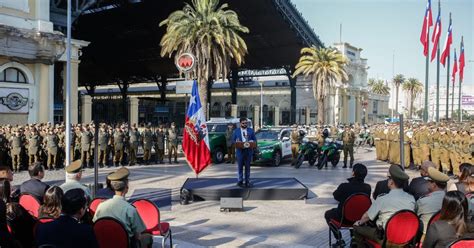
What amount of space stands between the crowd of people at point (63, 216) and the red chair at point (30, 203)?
0.61 ft

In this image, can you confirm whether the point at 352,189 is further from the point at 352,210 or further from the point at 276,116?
the point at 276,116

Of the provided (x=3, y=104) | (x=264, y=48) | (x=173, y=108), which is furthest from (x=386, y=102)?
(x=3, y=104)

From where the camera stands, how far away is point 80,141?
18578 millimetres

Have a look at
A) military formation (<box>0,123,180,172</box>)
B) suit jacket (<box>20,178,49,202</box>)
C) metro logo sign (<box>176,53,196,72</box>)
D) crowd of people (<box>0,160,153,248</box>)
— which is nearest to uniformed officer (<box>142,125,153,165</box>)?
military formation (<box>0,123,180,172</box>)

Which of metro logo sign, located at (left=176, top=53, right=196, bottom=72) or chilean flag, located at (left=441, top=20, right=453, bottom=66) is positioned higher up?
chilean flag, located at (left=441, top=20, right=453, bottom=66)

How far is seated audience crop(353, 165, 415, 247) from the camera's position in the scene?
5.86 meters

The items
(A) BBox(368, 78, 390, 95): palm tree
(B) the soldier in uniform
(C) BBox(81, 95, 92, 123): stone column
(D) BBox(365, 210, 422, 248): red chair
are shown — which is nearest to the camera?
Result: (D) BBox(365, 210, 422, 248): red chair

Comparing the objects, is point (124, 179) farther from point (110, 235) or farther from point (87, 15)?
point (87, 15)

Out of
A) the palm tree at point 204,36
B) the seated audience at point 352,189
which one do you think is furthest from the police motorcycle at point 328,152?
the palm tree at point 204,36

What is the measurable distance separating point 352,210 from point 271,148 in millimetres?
13175

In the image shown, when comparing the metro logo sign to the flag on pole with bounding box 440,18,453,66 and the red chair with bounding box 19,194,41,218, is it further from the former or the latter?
the flag on pole with bounding box 440,18,453,66

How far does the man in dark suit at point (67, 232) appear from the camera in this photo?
4160mm

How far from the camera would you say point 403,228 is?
5.52m

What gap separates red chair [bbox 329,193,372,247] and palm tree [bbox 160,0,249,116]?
23714mm
